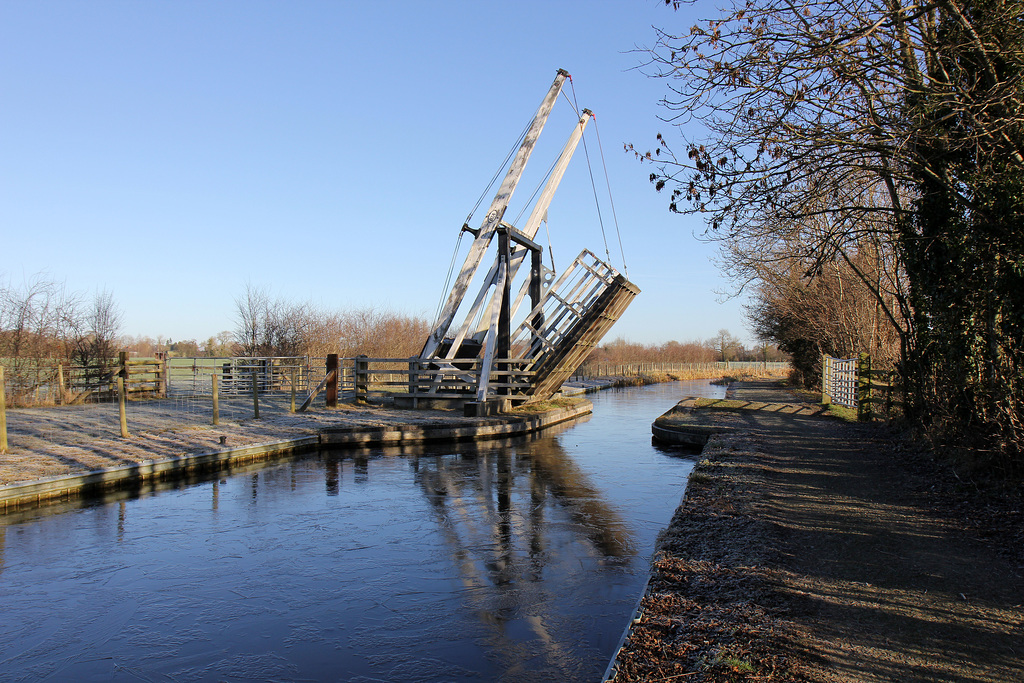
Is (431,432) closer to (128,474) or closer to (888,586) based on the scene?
(128,474)

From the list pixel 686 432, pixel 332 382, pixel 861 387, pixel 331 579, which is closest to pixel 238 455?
pixel 331 579

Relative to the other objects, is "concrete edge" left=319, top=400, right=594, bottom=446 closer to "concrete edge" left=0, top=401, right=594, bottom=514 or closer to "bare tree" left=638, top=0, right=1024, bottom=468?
"concrete edge" left=0, top=401, right=594, bottom=514

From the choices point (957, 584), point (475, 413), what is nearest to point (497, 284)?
point (475, 413)

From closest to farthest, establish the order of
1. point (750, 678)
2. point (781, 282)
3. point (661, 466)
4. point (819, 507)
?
point (750, 678) → point (819, 507) → point (661, 466) → point (781, 282)

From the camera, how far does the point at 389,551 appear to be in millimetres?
6984

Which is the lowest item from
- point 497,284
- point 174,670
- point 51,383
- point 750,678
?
point 174,670

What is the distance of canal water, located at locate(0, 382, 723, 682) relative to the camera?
15.0 feet

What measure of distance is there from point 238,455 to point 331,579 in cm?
641

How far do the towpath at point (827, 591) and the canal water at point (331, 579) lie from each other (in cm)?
69

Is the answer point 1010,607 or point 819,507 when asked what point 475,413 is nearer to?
point 819,507

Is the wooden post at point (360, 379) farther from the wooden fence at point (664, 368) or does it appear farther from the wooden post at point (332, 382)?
the wooden fence at point (664, 368)

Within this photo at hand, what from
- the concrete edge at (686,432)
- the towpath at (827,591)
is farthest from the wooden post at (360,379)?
the towpath at (827,591)

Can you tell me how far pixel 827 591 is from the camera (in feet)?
15.0

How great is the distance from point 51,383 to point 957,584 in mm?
21788
